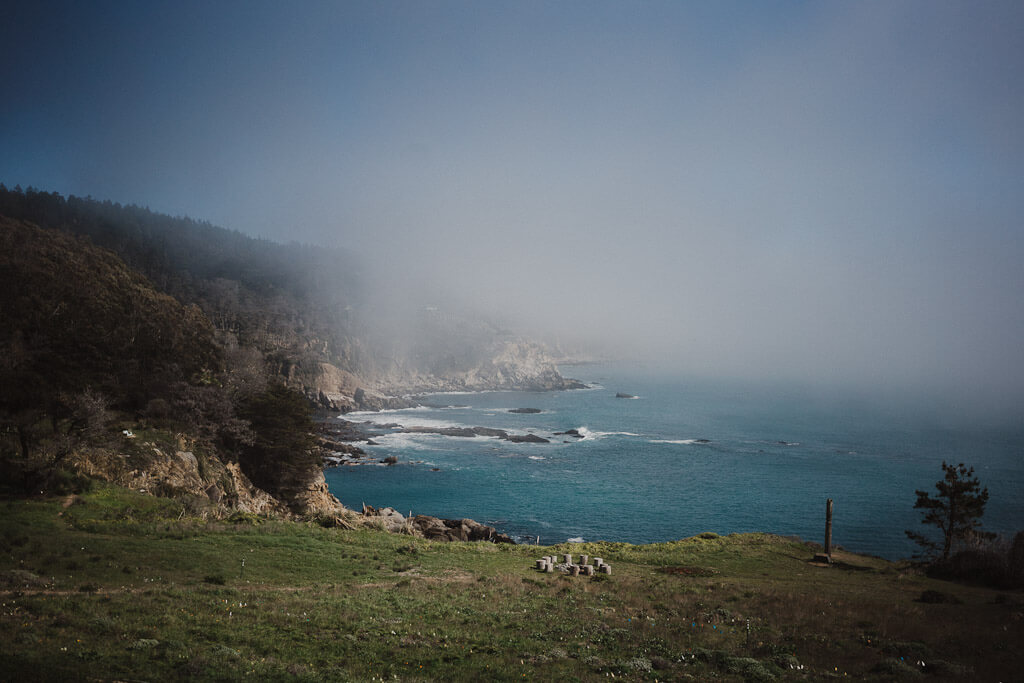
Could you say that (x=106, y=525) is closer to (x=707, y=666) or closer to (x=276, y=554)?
(x=276, y=554)

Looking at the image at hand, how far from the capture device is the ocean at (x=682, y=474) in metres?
49.8

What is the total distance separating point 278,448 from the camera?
37.9 metres

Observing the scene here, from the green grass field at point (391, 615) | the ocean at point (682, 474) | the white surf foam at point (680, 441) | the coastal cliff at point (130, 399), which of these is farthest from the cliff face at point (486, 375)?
the green grass field at point (391, 615)

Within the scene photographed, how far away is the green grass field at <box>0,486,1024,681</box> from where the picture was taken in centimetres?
956

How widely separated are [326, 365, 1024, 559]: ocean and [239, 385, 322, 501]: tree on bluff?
1524 cm

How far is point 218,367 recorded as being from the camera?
136ft

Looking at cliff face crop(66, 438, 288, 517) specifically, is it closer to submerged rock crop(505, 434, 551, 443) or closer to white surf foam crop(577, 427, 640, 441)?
submerged rock crop(505, 434, 551, 443)

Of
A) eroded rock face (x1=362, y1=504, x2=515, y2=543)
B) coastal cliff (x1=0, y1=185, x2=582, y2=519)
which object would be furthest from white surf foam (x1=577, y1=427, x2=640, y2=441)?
coastal cliff (x1=0, y1=185, x2=582, y2=519)

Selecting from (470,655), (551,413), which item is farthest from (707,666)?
(551,413)

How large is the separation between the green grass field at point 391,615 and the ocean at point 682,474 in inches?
1086

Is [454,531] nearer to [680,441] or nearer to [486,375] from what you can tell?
[680,441]

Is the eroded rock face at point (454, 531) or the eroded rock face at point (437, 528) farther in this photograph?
the eroded rock face at point (454, 531)

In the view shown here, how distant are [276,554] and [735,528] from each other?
44.3 meters

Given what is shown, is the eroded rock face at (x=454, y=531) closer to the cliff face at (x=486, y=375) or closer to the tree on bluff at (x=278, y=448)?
the tree on bluff at (x=278, y=448)
